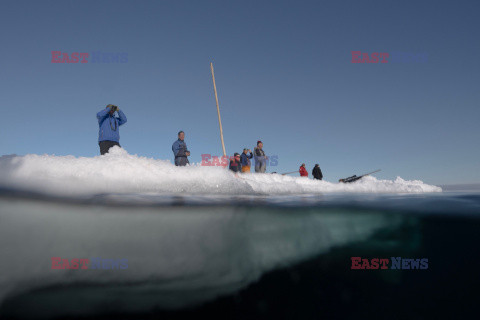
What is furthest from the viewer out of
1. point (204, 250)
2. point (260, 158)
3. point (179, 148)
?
point (260, 158)

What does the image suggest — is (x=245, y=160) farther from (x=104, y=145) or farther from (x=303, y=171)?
(x=104, y=145)

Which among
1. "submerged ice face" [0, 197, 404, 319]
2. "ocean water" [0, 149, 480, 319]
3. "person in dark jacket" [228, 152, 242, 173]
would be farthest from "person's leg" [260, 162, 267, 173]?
"submerged ice face" [0, 197, 404, 319]

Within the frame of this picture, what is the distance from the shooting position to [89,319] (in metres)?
2.61

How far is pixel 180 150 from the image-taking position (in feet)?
27.8

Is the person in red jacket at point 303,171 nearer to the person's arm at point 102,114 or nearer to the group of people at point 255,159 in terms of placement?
the group of people at point 255,159

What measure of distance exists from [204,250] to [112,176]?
171cm

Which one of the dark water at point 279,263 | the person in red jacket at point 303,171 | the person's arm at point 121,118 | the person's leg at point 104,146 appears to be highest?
the person's arm at point 121,118

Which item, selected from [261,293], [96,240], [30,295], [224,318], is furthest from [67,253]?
[261,293]

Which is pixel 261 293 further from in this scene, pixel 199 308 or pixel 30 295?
pixel 30 295

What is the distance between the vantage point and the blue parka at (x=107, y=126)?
5.84 meters

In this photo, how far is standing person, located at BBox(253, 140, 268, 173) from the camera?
40.5ft

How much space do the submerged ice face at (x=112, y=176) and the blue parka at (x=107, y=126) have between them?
1.84 meters

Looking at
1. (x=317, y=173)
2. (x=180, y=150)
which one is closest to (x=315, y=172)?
(x=317, y=173)

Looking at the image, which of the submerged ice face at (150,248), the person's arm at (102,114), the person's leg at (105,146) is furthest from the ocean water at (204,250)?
the person's arm at (102,114)
